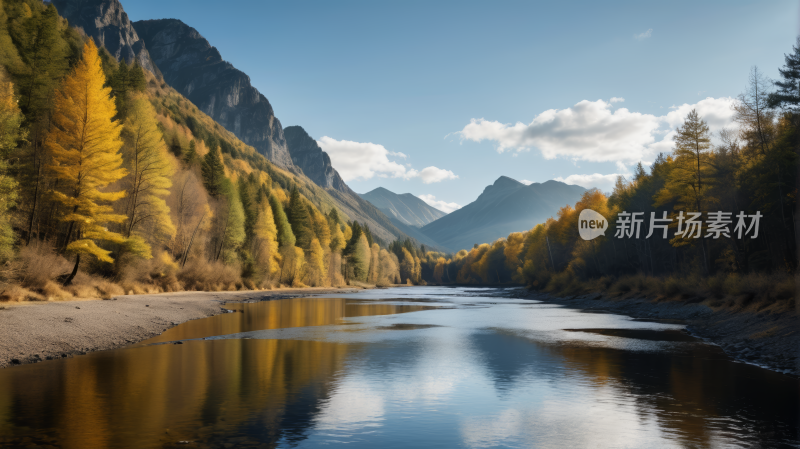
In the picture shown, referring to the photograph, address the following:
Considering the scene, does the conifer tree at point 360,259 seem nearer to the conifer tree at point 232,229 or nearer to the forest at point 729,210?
the conifer tree at point 232,229

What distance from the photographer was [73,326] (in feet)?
78.5

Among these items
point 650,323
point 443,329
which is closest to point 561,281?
point 650,323

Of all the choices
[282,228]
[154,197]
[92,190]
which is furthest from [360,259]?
[92,190]

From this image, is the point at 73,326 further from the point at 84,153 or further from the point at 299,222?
the point at 299,222

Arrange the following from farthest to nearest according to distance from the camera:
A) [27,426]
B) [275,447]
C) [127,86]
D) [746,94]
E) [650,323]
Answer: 1. [127,86]
2. [746,94]
3. [650,323]
4. [27,426]
5. [275,447]

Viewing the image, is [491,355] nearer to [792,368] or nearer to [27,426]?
[792,368]

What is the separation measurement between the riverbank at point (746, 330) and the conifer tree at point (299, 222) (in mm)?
73050

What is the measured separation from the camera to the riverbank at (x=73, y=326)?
771 inches

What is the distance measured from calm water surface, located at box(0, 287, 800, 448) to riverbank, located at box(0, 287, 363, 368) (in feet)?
4.12

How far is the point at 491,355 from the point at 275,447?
597 inches

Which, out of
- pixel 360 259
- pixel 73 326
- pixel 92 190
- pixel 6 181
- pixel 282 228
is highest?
pixel 282 228

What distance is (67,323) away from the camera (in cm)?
2405

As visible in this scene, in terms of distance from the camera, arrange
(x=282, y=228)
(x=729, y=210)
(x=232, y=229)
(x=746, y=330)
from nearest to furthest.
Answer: (x=746, y=330)
(x=729, y=210)
(x=232, y=229)
(x=282, y=228)

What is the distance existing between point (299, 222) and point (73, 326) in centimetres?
8299
